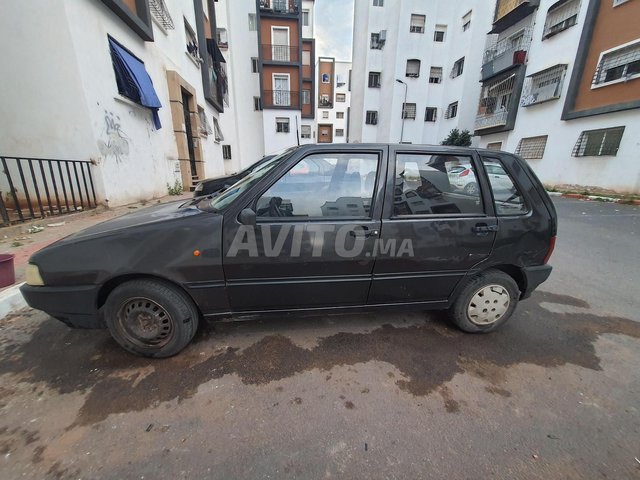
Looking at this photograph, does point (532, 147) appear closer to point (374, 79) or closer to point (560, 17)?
point (560, 17)

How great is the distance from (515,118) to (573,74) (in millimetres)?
3354

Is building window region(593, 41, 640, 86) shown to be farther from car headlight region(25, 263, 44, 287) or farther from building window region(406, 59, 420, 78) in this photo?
car headlight region(25, 263, 44, 287)

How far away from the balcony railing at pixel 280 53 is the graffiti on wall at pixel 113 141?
17.9 meters

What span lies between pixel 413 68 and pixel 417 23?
3.40 meters

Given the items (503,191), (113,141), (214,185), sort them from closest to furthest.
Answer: (503,191) → (113,141) → (214,185)

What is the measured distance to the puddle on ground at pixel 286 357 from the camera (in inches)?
75.7

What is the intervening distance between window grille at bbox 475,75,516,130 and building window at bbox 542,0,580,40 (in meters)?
2.38

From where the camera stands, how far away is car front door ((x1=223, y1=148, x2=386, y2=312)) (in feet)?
6.88

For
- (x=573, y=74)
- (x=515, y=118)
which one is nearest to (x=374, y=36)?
(x=515, y=118)

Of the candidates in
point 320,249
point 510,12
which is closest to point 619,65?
point 510,12

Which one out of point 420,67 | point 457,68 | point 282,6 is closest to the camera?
point 282,6

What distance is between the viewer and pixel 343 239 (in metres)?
2.16

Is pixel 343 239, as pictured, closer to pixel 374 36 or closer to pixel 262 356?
pixel 262 356

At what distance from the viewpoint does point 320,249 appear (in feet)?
7.06
